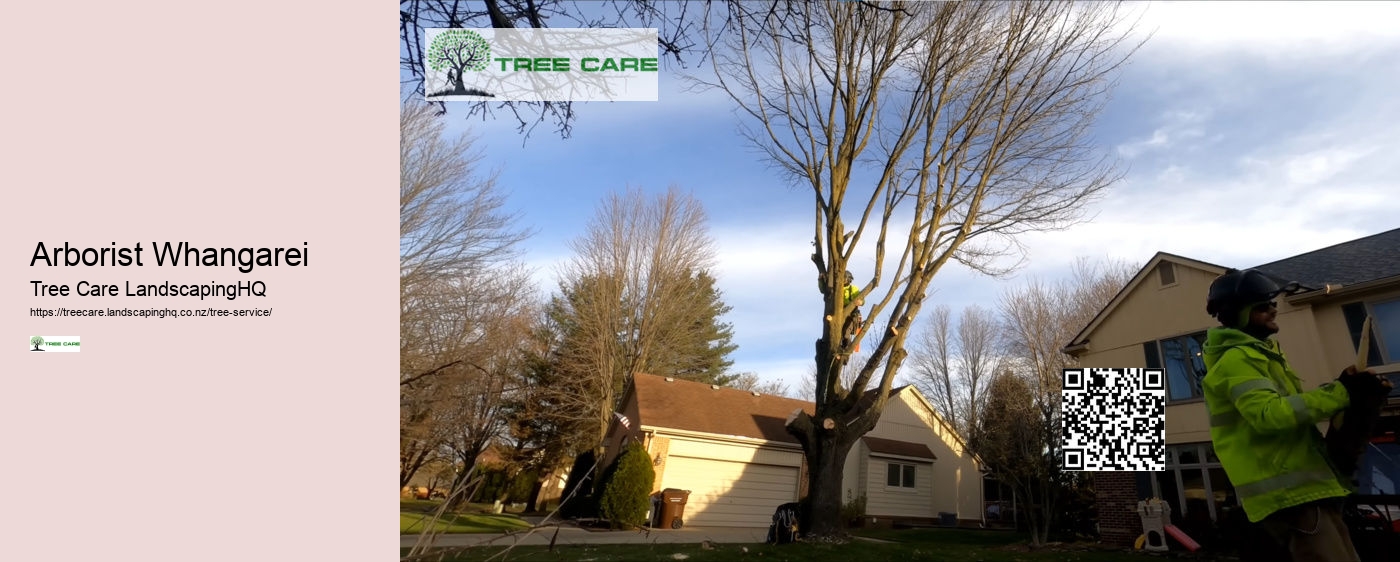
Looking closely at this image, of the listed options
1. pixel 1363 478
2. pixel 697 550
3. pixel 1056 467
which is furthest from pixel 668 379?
pixel 1363 478

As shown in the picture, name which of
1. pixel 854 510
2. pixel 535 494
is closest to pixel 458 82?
pixel 854 510

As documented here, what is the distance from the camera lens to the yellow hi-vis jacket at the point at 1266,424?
206 cm

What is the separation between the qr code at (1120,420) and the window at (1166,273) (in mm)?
1946

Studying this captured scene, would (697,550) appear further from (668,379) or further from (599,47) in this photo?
(668,379)

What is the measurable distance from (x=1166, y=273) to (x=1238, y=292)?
14956 millimetres

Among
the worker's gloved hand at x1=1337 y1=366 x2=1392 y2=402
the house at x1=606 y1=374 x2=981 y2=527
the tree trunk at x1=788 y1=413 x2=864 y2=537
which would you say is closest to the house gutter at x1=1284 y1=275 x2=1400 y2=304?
the tree trunk at x1=788 y1=413 x2=864 y2=537

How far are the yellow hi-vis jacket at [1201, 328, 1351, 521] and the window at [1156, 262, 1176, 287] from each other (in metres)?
14.8

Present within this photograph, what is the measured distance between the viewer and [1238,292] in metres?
2.49

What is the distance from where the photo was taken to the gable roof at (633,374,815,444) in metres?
19.7

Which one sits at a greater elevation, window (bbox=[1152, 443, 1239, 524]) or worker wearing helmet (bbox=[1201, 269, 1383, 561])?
worker wearing helmet (bbox=[1201, 269, 1383, 561])

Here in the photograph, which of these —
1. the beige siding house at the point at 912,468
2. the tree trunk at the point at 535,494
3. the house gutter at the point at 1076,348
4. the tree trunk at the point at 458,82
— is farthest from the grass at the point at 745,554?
the tree trunk at the point at 535,494

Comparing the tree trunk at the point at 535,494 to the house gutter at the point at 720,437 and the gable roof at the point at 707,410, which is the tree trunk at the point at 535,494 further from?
the house gutter at the point at 720,437

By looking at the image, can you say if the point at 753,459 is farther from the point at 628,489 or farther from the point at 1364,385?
the point at 1364,385
